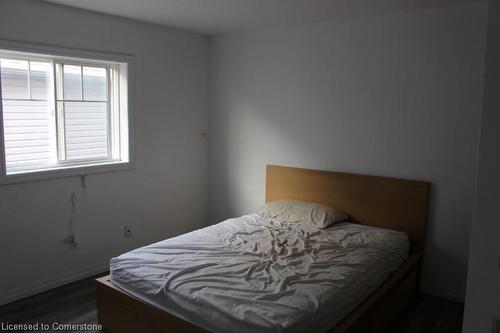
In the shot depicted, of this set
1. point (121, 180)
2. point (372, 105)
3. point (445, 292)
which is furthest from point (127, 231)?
point (445, 292)

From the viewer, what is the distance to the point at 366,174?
3.66 metres

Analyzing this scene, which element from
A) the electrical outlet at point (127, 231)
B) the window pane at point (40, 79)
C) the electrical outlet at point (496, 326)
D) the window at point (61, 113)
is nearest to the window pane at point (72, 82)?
the window at point (61, 113)

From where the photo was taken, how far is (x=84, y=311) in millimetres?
3051

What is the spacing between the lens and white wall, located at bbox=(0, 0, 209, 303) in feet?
10.4

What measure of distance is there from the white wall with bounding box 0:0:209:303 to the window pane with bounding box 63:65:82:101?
243 millimetres

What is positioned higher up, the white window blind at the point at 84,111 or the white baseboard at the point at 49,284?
the white window blind at the point at 84,111

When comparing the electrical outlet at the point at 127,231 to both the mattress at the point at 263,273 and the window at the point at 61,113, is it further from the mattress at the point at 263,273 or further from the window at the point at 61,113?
the mattress at the point at 263,273

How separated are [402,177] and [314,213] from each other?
797 millimetres

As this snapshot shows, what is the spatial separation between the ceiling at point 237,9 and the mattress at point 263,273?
5.84 ft

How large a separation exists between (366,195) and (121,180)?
2.23 metres

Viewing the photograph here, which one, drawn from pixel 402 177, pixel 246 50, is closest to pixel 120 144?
pixel 246 50

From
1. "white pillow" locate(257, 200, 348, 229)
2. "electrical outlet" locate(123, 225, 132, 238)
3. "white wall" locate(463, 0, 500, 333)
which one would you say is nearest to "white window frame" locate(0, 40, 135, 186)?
"electrical outlet" locate(123, 225, 132, 238)

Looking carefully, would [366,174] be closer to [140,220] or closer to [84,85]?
[140,220]

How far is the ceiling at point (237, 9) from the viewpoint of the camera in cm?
A: 312
